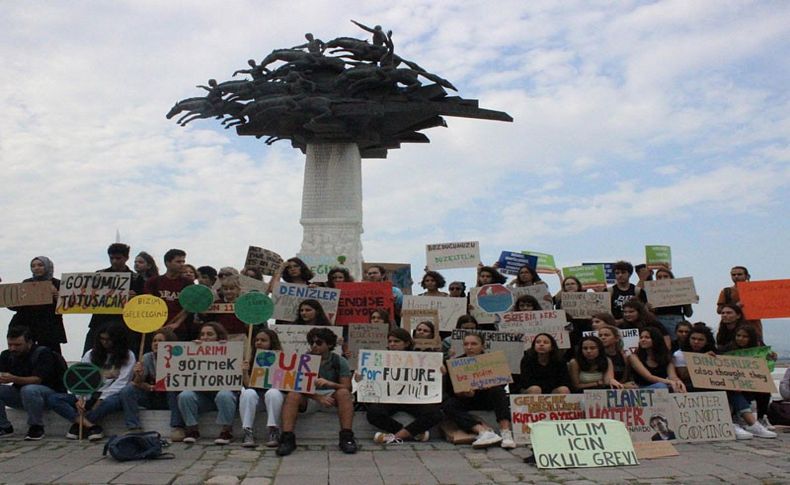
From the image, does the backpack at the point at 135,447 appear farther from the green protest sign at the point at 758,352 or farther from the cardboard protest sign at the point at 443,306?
the green protest sign at the point at 758,352

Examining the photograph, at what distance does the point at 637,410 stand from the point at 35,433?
5885mm

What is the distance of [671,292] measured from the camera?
1001 cm

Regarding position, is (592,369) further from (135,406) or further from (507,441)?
(135,406)

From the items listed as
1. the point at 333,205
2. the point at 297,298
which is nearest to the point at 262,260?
the point at 297,298

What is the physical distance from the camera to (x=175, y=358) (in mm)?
7680

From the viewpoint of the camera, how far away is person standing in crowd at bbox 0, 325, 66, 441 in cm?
764

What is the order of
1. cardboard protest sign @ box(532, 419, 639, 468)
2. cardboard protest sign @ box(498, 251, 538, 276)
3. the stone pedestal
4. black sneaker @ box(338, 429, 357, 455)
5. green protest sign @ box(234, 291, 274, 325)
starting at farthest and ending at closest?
the stone pedestal, cardboard protest sign @ box(498, 251, 538, 276), green protest sign @ box(234, 291, 274, 325), black sneaker @ box(338, 429, 357, 455), cardboard protest sign @ box(532, 419, 639, 468)

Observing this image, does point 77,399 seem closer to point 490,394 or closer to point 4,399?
point 4,399

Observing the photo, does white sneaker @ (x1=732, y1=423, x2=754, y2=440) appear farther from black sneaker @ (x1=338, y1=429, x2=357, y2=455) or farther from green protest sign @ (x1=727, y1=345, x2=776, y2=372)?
black sneaker @ (x1=338, y1=429, x2=357, y2=455)

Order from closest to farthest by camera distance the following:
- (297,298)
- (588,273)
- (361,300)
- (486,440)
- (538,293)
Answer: (486,440)
(297,298)
(361,300)
(538,293)
(588,273)

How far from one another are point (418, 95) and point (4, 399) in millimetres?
11716

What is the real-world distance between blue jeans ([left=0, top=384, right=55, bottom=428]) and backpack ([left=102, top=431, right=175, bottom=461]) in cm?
152

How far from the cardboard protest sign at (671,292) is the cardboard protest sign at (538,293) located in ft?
4.32

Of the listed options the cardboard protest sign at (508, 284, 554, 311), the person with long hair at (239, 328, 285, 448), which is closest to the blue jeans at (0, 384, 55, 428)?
the person with long hair at (239, 328, 285, 448)
